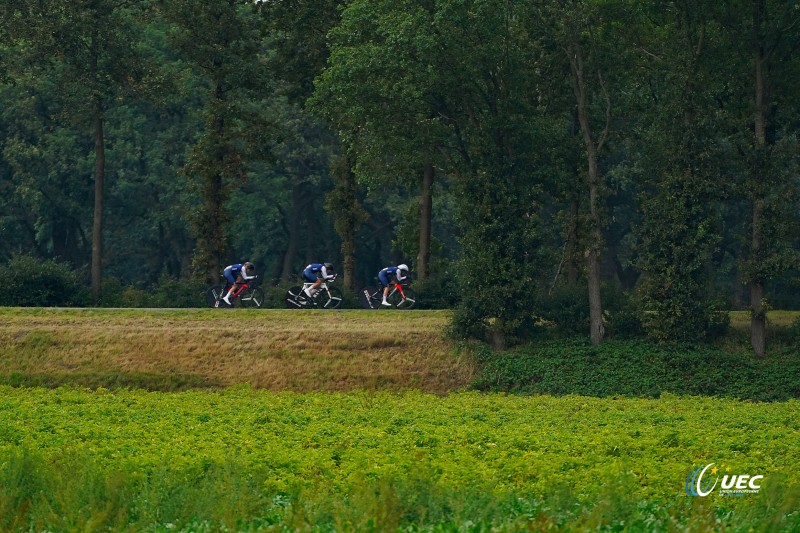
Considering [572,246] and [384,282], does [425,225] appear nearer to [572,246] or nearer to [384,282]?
[384,282]

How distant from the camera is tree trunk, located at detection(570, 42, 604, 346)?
129 feet

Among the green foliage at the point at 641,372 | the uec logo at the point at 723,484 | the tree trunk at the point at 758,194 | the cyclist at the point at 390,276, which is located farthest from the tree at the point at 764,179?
the uec logo at the point at 723,484

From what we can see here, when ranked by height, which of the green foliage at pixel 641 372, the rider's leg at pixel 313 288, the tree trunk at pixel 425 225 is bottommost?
the green foliage at pixel 641 372

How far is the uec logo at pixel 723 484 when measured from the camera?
1718cm

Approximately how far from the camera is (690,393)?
3484cm

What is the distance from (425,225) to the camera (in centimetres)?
4828

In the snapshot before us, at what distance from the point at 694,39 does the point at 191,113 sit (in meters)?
35.3

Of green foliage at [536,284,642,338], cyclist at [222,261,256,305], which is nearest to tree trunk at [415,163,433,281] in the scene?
cyclist at [222,261,256,305]

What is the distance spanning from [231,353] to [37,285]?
12.3 m

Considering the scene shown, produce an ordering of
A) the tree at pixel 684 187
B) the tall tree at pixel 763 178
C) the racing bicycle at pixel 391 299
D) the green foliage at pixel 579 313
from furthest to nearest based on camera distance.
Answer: the racing bicycle at pixel 391 299, the green foliage at pixel 579 313, the tree at pixel 684 187, the tall tree at pixel 763 178

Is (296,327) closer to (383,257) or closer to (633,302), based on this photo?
(633,302)

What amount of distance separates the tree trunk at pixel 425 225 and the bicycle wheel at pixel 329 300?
143 inches

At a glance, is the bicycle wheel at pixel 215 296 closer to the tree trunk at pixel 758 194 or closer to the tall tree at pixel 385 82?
the tall tree at pixel 385 82

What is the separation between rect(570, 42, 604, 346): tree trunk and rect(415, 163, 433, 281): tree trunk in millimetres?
8646
